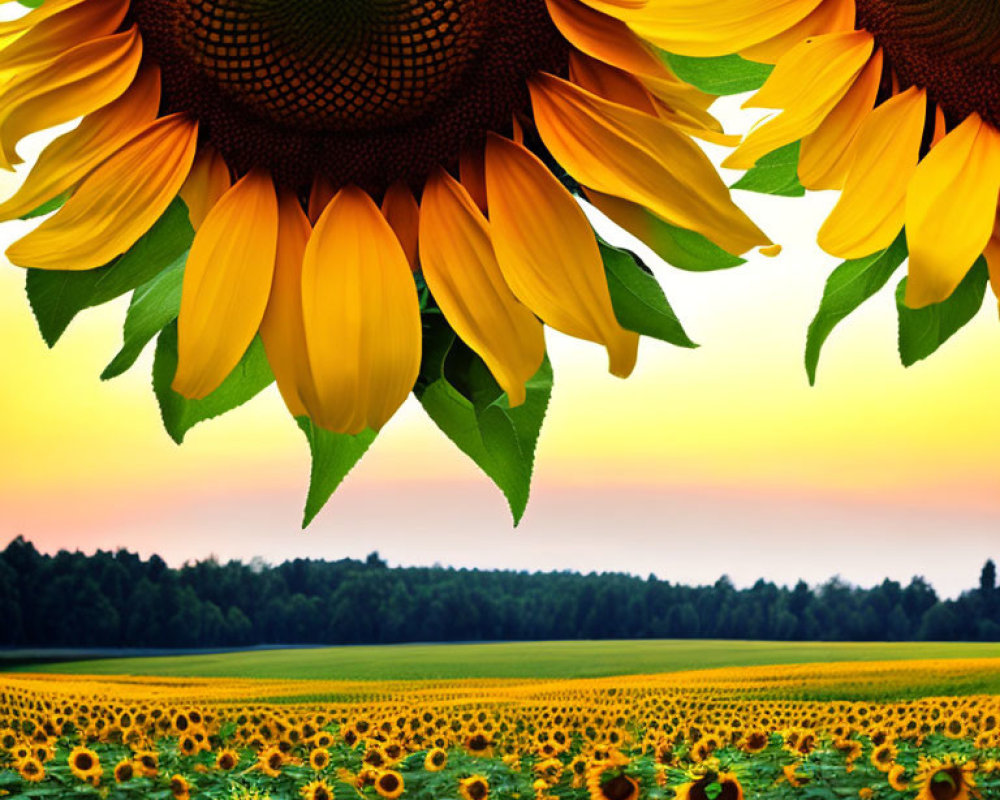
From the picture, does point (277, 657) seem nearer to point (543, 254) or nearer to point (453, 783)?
point (453, 783)

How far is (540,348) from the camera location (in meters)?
0.86

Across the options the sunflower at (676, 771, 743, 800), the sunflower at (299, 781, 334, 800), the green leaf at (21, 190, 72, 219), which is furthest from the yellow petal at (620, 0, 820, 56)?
the sunflower at (299, 781, 334, 800)

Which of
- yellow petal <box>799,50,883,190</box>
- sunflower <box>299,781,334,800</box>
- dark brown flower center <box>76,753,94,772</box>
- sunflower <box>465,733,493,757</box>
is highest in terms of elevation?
yellow petal <box>799,50,883,190</box>

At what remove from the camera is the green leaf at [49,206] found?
981 millimetres

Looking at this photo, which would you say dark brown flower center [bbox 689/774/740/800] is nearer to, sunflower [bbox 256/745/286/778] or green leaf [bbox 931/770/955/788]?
green leaf [bbox 931/770/955/788]

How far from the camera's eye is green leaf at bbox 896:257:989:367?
42.2 inches

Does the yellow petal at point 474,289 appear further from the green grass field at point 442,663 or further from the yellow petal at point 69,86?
the green grass field at point 442,663

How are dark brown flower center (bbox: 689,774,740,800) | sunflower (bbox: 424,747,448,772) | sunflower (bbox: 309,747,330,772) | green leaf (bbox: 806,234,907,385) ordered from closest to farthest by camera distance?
1. green leaf (bbox: 806,234,907,385)
2. dark brown flower center (bbox: 689,774,740,800)
3. sunflower (bbox: 424,747,448,772)
4. sunflower (bbox: 309,747,330,772)

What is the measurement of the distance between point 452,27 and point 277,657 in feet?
13.7

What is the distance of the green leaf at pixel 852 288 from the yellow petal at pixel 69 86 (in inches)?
24.9

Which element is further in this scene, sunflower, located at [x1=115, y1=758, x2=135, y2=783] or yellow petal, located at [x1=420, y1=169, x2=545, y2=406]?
sunflower, located at [x1=115, y1=758, x2=135, y2=783]

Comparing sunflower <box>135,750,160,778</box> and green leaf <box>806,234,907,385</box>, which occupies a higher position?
green leaf <box>806,234,907,385</box>

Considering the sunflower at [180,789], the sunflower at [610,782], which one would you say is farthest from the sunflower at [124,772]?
the sunflower at [610,782]

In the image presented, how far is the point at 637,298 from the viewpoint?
0.91 m
